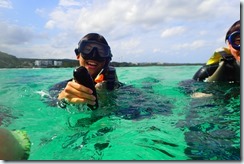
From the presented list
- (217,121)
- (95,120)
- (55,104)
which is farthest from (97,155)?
(55,104)

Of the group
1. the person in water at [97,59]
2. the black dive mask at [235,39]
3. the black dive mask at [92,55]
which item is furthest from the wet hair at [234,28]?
the black dive mask at [92,55]

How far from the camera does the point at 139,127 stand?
202 centimetres

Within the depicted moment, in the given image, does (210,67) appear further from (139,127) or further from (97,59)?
(139,127)

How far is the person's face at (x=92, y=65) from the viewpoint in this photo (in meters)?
3.04

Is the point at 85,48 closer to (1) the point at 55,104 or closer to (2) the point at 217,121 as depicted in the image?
(1) the point at 55,104

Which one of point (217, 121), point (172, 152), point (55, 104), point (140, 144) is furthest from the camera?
point (55, 104)

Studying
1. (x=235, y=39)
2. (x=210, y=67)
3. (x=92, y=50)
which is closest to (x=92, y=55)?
(x=92, y=50)

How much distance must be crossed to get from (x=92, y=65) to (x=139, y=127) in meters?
1.29

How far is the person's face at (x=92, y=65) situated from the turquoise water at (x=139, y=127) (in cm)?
31

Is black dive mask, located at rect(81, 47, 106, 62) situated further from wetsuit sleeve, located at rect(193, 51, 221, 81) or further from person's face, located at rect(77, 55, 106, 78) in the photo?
wetsuit sleeve, located at rect(193, 51, 221, 81)

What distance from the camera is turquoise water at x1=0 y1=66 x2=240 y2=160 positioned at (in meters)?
1.57

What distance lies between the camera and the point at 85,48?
9.84ft

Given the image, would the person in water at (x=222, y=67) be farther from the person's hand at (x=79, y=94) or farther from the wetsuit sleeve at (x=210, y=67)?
the person's hand at (x=79, y=94)

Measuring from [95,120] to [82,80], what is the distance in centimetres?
59
